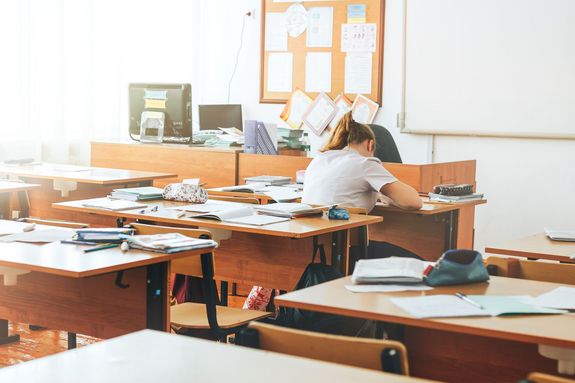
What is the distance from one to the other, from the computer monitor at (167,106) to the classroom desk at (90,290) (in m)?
3.11

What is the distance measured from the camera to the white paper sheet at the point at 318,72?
7.76m

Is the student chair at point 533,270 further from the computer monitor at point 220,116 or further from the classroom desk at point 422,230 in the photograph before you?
the computer monitor at point 220,116

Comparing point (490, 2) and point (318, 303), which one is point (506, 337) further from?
point (490, 2)

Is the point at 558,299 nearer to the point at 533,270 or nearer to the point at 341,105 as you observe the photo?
the point at 533,270

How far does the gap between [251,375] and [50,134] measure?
19.1 feet

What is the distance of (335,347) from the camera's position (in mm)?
1702

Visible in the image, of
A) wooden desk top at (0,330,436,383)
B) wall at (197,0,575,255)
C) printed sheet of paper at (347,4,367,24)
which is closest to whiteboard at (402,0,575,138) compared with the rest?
wall at (197,0,575,255)

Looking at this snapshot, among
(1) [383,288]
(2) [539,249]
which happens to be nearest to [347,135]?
(2) [539,249]

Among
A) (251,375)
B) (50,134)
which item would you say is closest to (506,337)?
(251,375)

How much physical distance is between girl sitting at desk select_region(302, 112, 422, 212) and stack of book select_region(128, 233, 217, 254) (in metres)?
1.49

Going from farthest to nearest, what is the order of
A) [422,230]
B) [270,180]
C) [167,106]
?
[167,106] < [270,180] < [422,230]

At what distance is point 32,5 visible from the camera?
6.70 metres

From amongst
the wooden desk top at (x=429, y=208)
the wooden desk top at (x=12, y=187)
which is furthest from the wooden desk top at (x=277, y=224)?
the wooden desk top at (x=12, y=187)

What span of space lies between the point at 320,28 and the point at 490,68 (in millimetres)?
1683
